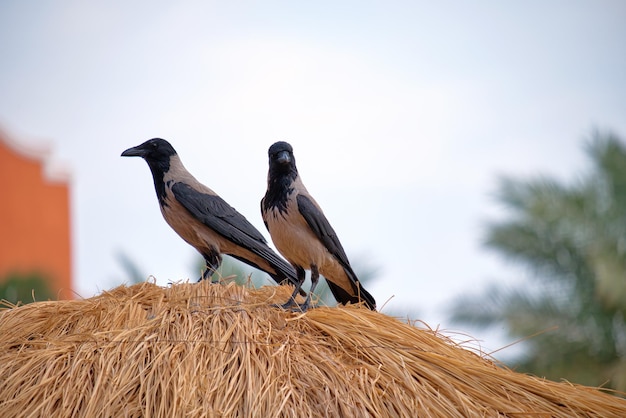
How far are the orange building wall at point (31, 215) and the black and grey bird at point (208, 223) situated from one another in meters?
10.1

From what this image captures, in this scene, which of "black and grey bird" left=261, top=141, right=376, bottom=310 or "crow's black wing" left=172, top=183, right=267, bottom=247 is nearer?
"black and grey bird" left=261, top=141, right=376, bottom=310

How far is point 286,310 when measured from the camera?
3906mm

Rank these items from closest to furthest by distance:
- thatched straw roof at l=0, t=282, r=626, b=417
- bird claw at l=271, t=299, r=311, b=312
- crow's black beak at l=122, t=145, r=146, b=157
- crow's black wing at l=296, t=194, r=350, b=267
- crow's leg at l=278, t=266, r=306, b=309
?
1. thatched straw roof at l=0, t=282, r=626, b=417
2. bird claw at l=271, t=299, r=311, b=312
3. crow's leg at l=278, t=266, r=306, b=309
4. crow's black wing at l=296, t=194, r=350, b=267
5. crow's black beak at l=122, t=145, r=146, b=157

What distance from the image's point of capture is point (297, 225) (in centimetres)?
474

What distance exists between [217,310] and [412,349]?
0.90m

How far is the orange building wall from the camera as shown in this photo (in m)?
15.7

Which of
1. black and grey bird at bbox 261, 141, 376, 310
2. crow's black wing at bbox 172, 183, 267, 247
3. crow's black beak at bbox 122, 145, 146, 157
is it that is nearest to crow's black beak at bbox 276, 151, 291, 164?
black and grey bird at bbox 261, 141, 376, 310

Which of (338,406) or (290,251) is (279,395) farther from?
(290,251)

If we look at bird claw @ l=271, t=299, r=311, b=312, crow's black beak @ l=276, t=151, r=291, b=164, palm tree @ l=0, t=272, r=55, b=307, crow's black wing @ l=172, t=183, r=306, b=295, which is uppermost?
crow's black beak @ l=276, t=151, r=291, b=164

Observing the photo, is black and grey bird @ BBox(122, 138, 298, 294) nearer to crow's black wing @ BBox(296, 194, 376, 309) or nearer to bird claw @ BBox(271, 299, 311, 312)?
crow's black wing @ BBox(296, 194, 376, 309)

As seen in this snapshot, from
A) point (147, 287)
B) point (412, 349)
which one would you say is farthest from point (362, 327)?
point (147, 287)

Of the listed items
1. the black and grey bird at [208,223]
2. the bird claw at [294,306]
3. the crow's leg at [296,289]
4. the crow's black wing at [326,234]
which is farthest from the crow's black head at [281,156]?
Answer: the bird claw at [294,306]

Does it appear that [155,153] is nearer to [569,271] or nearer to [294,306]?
[294,306]

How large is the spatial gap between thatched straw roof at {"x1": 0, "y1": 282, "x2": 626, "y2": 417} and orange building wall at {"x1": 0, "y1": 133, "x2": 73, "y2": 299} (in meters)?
11.9
